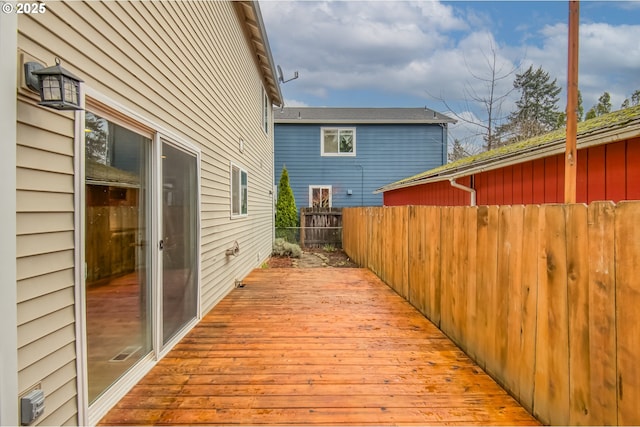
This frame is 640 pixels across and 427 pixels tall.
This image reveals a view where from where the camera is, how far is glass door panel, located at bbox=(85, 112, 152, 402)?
208 cm

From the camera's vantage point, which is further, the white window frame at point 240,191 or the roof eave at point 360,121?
the roof eave at point 360,121

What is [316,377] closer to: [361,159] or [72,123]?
[72,123]

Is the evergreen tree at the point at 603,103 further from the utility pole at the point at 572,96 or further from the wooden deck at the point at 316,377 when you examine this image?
the wooden deck at the point at 316,377

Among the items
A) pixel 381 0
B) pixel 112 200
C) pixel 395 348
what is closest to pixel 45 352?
pixel 112 200

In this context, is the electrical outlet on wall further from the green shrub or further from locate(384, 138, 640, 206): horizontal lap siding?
the green shrub

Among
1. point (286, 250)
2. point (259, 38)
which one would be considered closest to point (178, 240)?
point (259, 38)

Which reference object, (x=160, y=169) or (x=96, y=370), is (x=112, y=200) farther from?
(x=96, y=370)

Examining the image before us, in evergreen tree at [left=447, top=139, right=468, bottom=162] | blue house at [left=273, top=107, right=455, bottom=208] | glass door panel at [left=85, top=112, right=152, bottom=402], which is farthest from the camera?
evergreen tree at [left=447, top=139, right=468, bottom=162]

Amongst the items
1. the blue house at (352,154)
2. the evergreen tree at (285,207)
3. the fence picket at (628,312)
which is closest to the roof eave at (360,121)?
the blue house at (352,154)

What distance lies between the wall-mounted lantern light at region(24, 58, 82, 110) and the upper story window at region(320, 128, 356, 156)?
1242 cm

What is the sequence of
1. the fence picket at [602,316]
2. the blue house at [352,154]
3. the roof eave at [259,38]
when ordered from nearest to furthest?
the fence picket at [602,316], the roof eave at [259,38], the blue house at [352,154]

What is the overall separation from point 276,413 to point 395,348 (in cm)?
143

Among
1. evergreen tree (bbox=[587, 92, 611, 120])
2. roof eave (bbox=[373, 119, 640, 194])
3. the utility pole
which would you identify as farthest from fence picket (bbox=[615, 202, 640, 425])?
evergreen tree (bbox=[587, 92, 611, 120])

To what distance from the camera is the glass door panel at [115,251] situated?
6.82 ft
